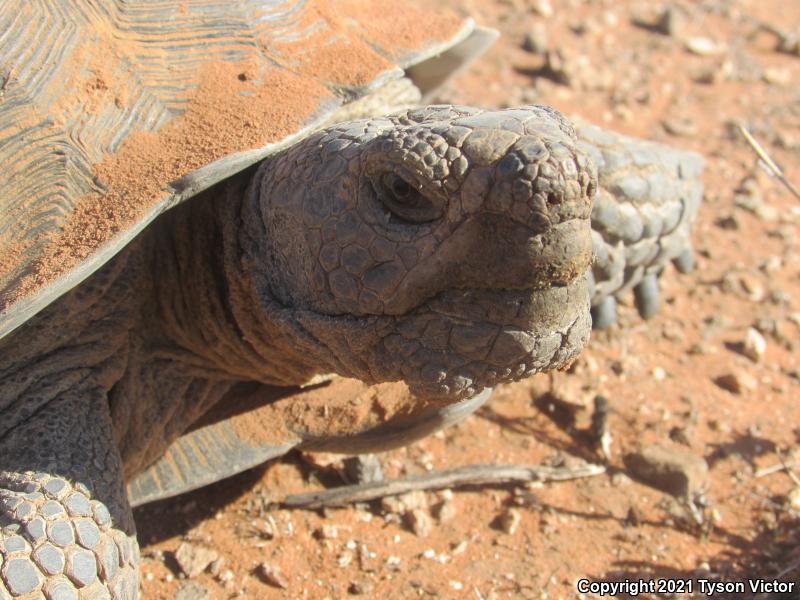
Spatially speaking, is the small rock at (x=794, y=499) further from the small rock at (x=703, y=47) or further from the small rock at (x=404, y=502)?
the small rock at (x=703, y=47)

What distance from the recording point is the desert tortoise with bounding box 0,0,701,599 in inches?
62.6

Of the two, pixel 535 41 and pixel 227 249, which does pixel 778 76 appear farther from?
pixel 227 249

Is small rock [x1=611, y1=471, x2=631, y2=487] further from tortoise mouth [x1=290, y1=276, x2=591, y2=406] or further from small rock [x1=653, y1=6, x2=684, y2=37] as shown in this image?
small rock [x1=653, y1=6, x2=684, y2=37]

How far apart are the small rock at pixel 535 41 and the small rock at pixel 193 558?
394cm

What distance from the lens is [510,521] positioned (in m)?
2.54

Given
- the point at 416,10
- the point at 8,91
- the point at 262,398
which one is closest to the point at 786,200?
the point at 416,10

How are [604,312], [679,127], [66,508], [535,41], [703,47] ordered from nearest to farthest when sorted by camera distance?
1. [66,508]
2. [604,312]
3. [679,127]
4. [535,41]
5. [703,47]

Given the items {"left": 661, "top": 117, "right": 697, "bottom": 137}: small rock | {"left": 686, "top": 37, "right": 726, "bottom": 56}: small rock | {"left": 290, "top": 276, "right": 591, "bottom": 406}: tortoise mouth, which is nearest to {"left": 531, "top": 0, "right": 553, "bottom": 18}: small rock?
{"left": 686, "top": 37, "right": 726, "bottom": 56}: small rock

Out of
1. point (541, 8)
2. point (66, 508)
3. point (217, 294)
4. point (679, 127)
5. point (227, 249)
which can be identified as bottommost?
point (679, 127)

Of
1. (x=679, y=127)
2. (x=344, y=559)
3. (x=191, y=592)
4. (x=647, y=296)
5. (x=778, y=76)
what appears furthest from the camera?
(x=778, y=76)

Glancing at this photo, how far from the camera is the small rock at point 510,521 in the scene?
253cm

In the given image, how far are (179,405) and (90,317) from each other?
1.19 ft

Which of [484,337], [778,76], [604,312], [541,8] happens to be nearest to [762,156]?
[604,312]

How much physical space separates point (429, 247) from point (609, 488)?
4.77 feet
